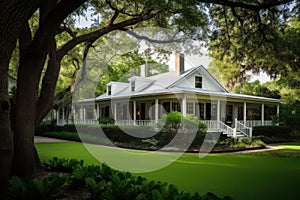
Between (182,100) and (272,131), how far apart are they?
8.62 meters

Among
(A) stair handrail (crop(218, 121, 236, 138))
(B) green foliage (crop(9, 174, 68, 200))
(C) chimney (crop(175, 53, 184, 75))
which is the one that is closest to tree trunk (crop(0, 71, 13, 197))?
(B) green foliage (crop(9, 174, 68, 200))

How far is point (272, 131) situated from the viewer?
21.8 m

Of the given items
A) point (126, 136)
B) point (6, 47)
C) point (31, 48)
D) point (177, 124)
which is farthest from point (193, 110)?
point (6, 47)

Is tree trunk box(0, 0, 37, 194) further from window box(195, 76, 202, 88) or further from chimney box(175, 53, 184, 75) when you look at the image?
window box(195, 76, 202, 88)

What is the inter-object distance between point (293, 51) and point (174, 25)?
4963mm

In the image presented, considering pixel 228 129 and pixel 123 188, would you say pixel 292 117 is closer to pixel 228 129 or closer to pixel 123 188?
pixel 228 129

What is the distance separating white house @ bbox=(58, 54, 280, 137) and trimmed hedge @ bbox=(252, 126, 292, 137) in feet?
2.12

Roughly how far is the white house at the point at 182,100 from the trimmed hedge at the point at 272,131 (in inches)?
25.4

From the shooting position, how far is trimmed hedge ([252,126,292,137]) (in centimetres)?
2108

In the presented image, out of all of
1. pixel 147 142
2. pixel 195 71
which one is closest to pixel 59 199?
pixel 147 142

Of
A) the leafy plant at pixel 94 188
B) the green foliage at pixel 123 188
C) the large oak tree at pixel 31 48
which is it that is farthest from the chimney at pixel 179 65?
the leafy plant at pixel 94 188

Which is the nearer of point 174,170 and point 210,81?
point 174,170

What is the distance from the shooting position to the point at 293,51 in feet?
32.9

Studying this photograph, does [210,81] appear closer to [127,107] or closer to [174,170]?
[127,107]
